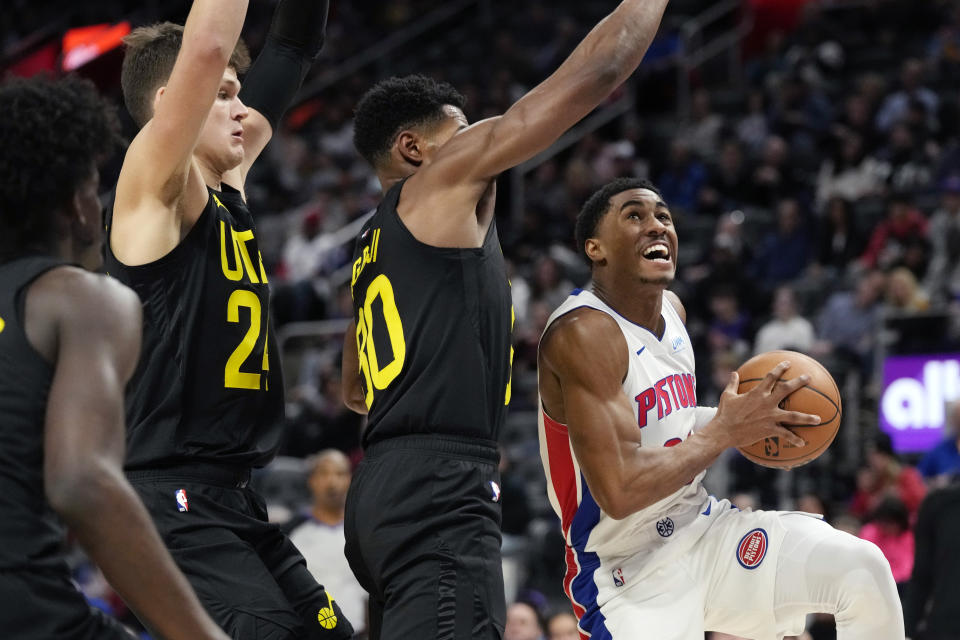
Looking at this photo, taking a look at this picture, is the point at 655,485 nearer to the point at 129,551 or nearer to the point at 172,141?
the point at 172,141

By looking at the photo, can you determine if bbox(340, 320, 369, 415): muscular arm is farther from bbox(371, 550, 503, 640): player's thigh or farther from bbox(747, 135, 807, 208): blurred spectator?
bbox(747, 135, 807, 208): blurred spectator

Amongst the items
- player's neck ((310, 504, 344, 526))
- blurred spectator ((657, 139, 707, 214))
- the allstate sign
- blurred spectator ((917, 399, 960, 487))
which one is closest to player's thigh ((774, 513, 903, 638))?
player's neck ((310, 504, 344, 526))

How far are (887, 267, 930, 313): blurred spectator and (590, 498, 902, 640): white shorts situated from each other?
23.8 feet

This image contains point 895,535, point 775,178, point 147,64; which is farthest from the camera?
point 775,178

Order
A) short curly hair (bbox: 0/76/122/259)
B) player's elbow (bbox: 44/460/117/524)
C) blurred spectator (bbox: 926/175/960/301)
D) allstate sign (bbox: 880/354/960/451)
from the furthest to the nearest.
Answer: blurred spectator (bbox: 926/175/960/301) < allstate sign (bbox: 880/354/960/451) < short curly hair (bbox: 0/76/122/259) < player's elbow (bbox: 44/460/117/524)

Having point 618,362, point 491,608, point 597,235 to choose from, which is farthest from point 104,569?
point 597,235

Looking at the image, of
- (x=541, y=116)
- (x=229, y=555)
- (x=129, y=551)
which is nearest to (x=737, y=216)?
(x=541, y=116)

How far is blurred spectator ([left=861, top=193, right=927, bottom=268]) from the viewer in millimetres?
12266

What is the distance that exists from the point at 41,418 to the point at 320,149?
17187 mm

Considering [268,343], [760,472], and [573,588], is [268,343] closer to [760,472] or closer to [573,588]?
[573,588]

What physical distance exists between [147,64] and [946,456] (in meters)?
7.50

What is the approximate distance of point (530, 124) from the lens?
12.6 feet

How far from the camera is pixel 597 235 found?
198 inches

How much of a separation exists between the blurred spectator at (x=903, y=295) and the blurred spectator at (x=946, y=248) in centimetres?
39
